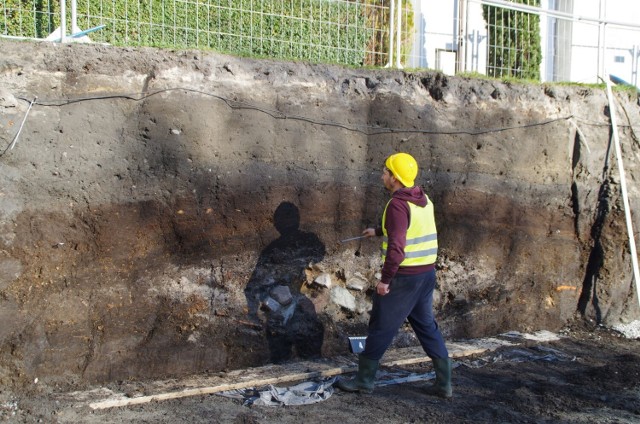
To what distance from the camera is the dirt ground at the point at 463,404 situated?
492 centimetres

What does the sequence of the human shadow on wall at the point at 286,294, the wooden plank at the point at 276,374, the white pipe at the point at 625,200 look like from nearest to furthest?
1. the wooden plank at the point at 276,374
2. the human shadow on wall at the point at 286,294
3. the white pipe at the point at 625,200

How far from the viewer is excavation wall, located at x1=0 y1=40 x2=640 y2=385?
5367 mm

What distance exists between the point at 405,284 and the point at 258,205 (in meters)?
1.49

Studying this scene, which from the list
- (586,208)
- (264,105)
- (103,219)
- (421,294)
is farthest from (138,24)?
(586,208)

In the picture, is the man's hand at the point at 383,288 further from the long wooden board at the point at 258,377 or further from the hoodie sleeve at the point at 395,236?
the long wooden board at the point at 258,377

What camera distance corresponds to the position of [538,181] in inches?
302

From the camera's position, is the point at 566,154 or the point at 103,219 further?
the point at 566,154

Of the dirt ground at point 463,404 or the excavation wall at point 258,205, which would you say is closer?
the dirt ground at point 463,404

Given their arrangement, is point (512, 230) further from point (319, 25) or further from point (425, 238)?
point (319, 25)

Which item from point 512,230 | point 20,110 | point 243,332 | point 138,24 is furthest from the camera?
point 512,230

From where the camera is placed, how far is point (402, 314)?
5.45 m

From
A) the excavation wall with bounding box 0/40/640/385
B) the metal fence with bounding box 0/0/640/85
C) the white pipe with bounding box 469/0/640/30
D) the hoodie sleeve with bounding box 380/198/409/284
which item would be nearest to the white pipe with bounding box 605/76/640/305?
the excavation wall with bounding box 0/40/640/385

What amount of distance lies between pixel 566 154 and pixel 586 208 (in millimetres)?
625

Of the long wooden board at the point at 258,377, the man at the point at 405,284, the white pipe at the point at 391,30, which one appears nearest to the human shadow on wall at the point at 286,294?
the long wooden board at the point at 258,377
